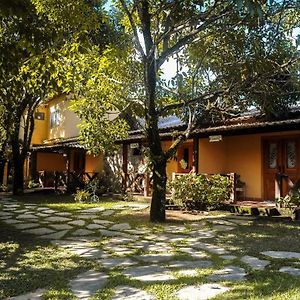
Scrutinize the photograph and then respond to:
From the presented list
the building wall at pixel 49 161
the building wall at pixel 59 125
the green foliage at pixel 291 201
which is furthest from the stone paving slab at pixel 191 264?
the building wall at pixel 49 161

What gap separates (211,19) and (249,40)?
6.56ft

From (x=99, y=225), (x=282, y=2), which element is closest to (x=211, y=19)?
(x=282, y=2)

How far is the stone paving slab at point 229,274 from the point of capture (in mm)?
4641

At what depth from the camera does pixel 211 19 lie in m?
8.30

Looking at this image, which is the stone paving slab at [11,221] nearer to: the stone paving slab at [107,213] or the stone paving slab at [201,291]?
the stone paving slab at [107,213]

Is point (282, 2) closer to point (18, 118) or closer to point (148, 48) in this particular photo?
point (148, 48)

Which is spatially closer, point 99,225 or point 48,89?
point 48,89

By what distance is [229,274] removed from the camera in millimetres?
4840

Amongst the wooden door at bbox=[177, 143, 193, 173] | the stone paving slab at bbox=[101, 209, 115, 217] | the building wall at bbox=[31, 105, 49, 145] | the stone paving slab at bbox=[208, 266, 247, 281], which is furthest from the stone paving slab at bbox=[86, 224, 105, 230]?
the building wall at bbox=[31, 105, 49, 145]

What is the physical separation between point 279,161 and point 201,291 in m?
10.1

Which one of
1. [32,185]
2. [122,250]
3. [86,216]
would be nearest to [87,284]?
[122,250]

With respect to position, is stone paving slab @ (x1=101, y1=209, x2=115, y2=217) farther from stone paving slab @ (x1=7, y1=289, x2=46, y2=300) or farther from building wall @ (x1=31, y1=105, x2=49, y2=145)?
building wall @ (x1=31, y1=105, x2=49, y2=145)

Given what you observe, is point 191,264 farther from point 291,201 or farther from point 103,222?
point 291,201

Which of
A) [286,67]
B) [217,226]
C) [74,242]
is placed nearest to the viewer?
[74,242]
